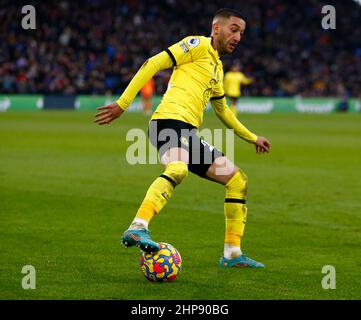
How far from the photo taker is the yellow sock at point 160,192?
6539 millimetres

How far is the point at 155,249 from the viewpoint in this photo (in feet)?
21.0

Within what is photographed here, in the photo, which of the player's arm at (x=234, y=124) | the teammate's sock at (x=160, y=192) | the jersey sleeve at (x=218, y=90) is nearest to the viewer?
the teammate's sock at (x=160, y=192)

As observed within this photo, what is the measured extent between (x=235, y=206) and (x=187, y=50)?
1501 mm

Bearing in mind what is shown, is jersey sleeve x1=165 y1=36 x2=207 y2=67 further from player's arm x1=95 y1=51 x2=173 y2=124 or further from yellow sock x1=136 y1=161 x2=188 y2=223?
yellow sock x1=136 y1=161 x2=188 y2=223

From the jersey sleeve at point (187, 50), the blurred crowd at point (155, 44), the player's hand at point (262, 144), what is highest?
the blurred crowd at point (155, 44)

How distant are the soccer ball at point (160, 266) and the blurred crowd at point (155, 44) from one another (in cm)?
3719

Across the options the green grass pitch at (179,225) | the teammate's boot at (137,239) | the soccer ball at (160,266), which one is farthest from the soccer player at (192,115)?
the green grass pitch at (179,225)

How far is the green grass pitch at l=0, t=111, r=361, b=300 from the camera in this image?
6594 mm

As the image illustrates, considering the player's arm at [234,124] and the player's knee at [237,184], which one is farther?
the player's arm at [234,124]

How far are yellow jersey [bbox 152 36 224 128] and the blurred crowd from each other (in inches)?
1440

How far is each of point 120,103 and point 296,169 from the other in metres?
10.5

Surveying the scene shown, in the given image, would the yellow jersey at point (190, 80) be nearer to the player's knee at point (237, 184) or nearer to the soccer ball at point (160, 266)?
the player's knee at point (237, 184)

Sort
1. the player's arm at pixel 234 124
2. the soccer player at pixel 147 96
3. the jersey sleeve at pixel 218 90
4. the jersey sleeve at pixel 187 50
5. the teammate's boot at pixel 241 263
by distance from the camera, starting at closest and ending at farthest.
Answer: the jersey sleeve at pixel 187 50, the teammate's boot at pixel 241 263, the jersey sleeve at pixel 218 90, the player's arm at pixel 234 124, the soccer player at pixel 147 96
